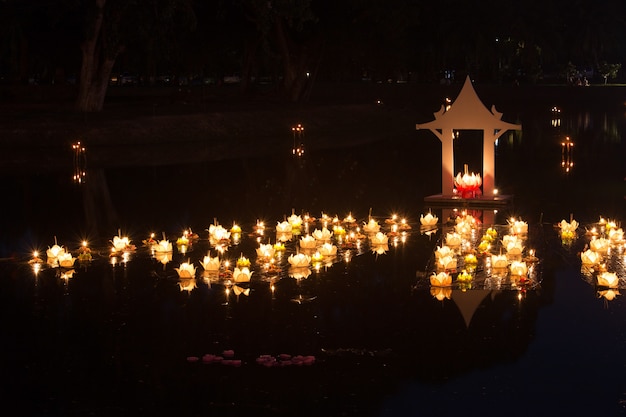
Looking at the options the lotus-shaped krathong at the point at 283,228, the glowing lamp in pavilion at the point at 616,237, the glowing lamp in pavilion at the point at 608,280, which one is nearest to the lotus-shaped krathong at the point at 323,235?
the lotus-shaped krathong at the point at 283,228

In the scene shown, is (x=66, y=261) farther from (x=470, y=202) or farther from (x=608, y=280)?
(x=470, y=202)

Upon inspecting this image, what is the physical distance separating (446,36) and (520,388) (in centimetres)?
5849

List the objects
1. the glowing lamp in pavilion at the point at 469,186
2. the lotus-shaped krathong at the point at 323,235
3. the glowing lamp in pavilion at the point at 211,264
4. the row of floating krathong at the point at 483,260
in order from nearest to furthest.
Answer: the row of floating krathong at the point at 483,260 → the glowing lamp in pavilion at the point at 211,264 → the lotus-shaped krathong at the point at 323,235 → the glowing lamp in pavilion at the point at 469,186

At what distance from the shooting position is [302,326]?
12.5 meters

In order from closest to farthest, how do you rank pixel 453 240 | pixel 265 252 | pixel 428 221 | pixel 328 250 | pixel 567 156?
pixel 265 252 < pixel 328 250 < pixel 453 240 < pixel 428 221 < pixel 567 156

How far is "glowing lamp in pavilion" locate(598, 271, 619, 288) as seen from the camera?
46.1 ft

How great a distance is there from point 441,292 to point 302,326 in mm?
Result: 2253

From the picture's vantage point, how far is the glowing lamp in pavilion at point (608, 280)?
46.1 ft

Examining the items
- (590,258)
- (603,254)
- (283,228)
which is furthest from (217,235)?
(603,254)

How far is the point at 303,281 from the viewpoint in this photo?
1478 cm

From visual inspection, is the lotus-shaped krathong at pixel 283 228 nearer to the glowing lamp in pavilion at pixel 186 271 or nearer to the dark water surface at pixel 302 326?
the dark water surface at pixel 302 326

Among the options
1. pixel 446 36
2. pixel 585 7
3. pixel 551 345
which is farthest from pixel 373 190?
pixel 585 7

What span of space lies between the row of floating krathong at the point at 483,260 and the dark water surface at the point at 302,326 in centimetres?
17

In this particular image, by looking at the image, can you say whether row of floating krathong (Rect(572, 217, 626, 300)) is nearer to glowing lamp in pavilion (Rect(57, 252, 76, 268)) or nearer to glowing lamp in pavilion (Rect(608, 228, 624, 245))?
glowing lamp in pavilion (Rect(608, 228, 624, 245))
